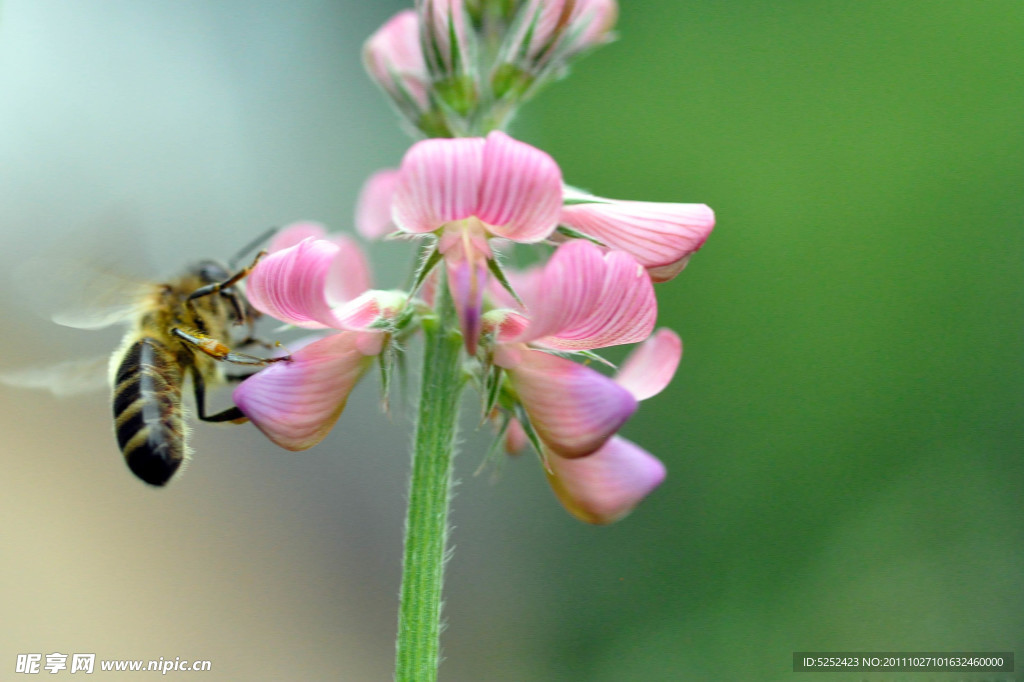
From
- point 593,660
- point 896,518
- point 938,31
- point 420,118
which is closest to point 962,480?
point 896,518

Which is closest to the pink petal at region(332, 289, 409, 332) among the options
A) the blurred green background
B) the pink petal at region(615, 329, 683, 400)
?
the pink petal at region(615, 329, 683, 400)

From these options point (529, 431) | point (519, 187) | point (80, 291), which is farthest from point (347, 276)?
point (519, 187)

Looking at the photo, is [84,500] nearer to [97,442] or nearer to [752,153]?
[97,442]

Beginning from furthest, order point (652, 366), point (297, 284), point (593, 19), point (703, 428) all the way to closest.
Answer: point (703, 428), point (593, 19), point (652, 366), point (297, 284)

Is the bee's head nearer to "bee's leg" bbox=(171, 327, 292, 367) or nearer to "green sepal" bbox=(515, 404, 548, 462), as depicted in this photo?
"bee's leg" bbox=(171, 327, 292, 367)

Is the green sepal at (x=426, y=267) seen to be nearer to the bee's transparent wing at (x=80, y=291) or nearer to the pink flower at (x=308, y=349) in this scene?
the pink flower at (x=308, y=349)

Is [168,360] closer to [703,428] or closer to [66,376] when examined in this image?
[66,376]
